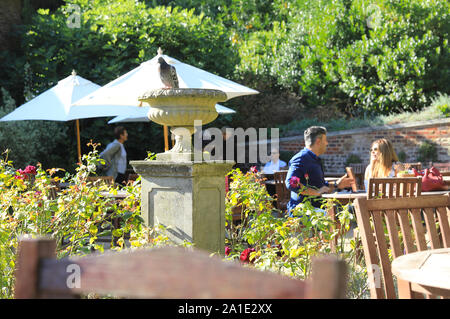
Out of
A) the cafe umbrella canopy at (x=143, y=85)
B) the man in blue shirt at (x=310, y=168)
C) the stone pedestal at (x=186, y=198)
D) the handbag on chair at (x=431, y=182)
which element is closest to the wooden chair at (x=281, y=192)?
the cafe umbrella canopy at (x=143, y=85)

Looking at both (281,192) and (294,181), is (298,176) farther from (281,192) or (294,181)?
Result: (281,192)

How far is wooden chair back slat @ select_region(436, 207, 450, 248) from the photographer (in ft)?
9.52

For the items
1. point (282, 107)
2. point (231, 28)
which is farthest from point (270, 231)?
point (231, 28)

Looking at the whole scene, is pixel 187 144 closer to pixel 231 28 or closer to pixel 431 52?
pixel 431 52

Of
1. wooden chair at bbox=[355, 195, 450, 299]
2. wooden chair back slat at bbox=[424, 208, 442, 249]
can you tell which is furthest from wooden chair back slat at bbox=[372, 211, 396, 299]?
wooden chair back slat at bbox=[424, 208, 442, 249]

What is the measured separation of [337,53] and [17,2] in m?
9.37

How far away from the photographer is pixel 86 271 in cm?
109

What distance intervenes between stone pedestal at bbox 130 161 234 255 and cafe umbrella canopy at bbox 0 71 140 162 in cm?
446

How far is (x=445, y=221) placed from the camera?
2922 mm

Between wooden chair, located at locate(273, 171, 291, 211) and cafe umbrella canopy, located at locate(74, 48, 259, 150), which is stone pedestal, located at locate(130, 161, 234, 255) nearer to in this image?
cafe umbrella canopy, located at locate(74, 48, 259, 150)

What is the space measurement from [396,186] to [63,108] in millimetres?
5646

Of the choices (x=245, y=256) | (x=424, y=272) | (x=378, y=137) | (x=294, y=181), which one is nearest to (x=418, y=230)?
(x=424, y=272)

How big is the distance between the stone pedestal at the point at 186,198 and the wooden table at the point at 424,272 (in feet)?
6.54

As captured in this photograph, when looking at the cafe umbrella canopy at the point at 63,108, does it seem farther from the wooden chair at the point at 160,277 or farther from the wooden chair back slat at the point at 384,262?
the wooden chair at the point at 160,277
